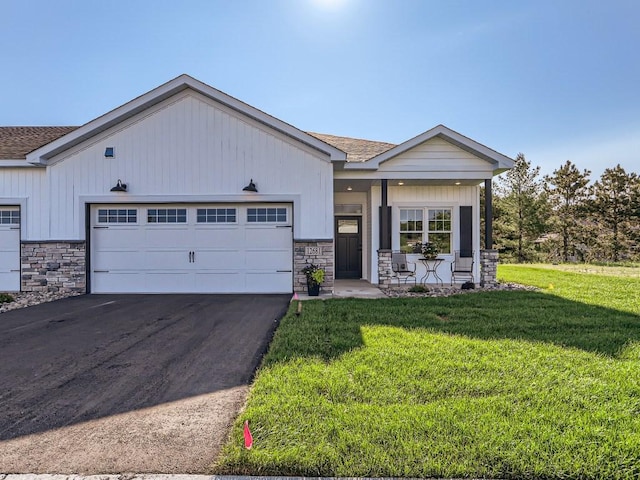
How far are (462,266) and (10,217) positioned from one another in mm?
13004

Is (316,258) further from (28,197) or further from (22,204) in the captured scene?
(22,204)

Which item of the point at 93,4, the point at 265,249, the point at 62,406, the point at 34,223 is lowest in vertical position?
the point at 62,406

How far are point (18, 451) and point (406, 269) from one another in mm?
9414

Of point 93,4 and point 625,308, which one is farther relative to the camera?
point 93,4

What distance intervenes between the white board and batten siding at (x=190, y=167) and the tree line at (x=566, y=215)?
18947mm

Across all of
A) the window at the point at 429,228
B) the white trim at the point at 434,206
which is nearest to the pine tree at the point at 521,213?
the white trim at the point at 434,206

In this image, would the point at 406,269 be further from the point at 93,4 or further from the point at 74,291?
the point at 93,4

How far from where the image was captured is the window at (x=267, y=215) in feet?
29.9

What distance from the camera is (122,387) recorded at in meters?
3.37

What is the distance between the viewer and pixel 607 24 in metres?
11.9

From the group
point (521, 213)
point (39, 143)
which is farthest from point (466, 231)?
point (521, 213)

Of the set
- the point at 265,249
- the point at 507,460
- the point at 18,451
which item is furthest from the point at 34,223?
the point at 507,460

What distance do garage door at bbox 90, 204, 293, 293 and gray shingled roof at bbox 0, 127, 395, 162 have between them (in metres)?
2.64

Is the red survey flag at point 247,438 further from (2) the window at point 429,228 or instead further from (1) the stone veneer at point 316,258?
(2) the window at point 429,228
